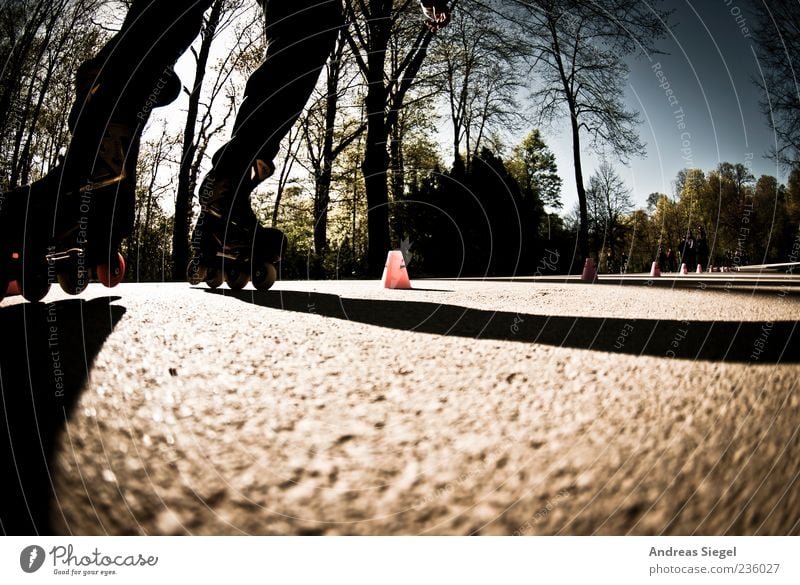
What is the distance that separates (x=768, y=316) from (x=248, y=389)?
2.11m

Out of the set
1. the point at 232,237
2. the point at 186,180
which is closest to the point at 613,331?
the point at 232,237

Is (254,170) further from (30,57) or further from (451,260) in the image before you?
(451,260)

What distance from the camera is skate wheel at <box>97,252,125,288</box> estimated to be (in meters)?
3.13

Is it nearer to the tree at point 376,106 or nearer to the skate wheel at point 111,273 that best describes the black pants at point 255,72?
the skate wheel at point 111,273

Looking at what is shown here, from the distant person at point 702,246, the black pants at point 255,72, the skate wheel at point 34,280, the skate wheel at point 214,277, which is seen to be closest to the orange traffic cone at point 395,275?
the skate wheel at point 214,277

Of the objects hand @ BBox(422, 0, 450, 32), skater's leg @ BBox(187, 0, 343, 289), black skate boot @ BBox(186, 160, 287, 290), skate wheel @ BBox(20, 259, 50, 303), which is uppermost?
hand @ BBox(422, 0, 450, 32)

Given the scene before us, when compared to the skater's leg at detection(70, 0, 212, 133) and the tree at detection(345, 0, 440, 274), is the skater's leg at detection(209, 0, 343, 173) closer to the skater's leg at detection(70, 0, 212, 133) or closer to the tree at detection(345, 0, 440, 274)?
the skater's leg at detection(70, 0, 212, 133)

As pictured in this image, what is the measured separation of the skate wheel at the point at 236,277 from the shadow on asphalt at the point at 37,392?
2010 mm

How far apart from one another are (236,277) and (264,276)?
264 millimetres

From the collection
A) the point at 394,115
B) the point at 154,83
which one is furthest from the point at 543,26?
the point at 394,115

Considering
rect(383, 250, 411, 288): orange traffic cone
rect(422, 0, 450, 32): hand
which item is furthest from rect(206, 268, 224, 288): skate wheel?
rect(422, 0, 450, 32): hand

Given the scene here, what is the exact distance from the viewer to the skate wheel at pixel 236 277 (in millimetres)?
3955

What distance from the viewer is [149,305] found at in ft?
8.28

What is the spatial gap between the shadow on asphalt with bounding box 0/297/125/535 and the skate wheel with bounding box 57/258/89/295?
0.77 m
